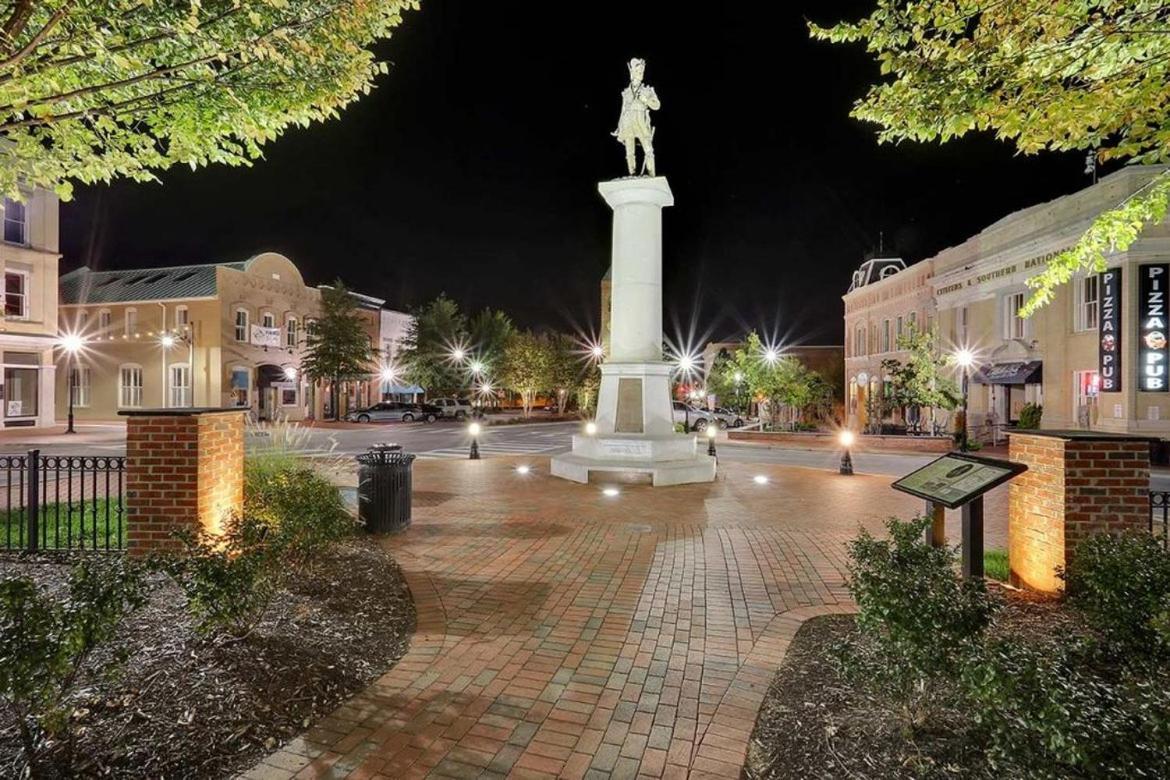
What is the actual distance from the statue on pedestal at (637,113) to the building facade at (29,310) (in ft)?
98.9

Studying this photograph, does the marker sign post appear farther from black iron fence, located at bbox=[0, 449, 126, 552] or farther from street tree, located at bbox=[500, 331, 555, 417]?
street tree, located at bbox=[500, 331, 555, 417]

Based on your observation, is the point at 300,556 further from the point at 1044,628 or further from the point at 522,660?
the point at 1044,628

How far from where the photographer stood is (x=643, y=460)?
12906 millimetres

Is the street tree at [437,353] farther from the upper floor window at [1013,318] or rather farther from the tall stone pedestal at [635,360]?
the upper floor window at [1013,318]

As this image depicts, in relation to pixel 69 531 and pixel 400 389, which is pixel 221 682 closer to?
pixel 69 531

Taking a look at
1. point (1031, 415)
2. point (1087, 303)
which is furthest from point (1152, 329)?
point (1031, 415)

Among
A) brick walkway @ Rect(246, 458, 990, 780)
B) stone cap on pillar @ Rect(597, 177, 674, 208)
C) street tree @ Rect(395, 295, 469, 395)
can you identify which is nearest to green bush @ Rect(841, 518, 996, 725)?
brick walkway @ Rect(246, 458, 990, 780)

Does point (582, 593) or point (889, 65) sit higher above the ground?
point (889, 65)

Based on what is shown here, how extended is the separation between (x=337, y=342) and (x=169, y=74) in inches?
1400

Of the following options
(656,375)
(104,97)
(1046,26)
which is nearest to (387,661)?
(104,97)

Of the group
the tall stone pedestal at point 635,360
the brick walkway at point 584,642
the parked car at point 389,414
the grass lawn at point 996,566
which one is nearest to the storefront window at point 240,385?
the parked car at point 389,414

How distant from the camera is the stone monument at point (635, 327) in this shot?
13.4 meters

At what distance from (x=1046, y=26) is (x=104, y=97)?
27.7 ft

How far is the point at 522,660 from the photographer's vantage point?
4.54 meters
